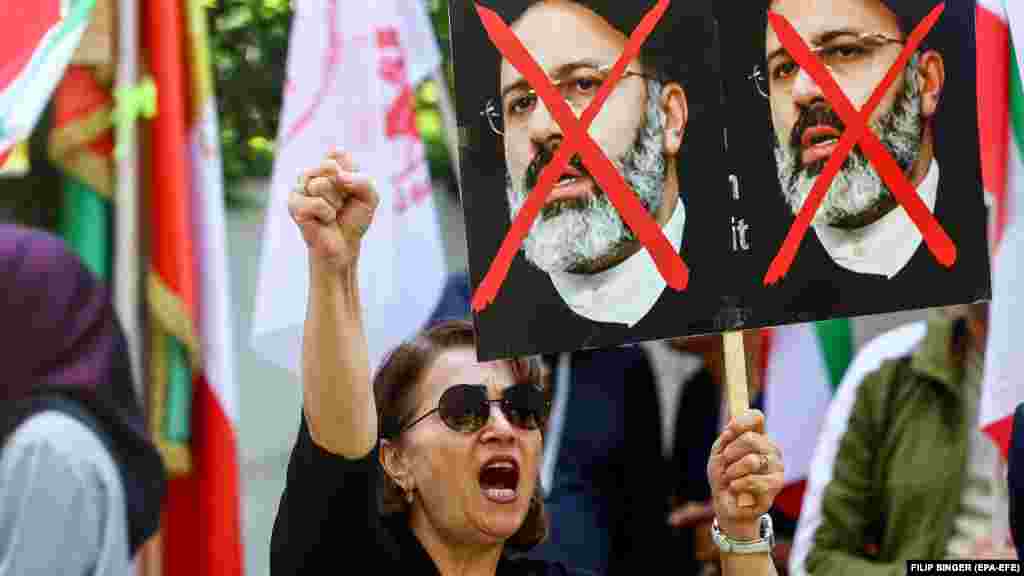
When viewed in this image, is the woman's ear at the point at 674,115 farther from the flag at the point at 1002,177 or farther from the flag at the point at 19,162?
the flag at the point at 19,162

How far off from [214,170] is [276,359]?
480 mm

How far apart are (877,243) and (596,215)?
0.51m

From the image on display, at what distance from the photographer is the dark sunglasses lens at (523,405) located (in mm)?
2793

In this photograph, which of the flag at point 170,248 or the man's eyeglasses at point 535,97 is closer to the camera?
the man's eyeglasses at point 535,97

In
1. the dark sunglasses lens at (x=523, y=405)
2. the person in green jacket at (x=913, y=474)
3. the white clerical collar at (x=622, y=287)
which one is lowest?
the person in green jacket at (x=913, y=474)

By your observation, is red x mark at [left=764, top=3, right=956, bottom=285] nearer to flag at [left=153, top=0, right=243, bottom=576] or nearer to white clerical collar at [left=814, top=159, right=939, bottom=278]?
white clerical collar at [left=814, top=159, right=939, bottom=278]

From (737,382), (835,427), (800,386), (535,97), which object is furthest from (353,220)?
(800,386)

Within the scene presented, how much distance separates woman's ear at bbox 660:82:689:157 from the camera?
280 centimetres

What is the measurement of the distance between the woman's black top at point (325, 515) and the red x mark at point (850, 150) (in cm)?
78

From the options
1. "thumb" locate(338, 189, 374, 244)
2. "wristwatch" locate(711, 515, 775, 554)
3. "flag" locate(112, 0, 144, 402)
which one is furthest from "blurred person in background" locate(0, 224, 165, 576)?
"wristwatch" locate(711, 515, 775, 554)

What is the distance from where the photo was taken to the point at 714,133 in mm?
2812

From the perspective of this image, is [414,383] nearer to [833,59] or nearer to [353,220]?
[353,220]

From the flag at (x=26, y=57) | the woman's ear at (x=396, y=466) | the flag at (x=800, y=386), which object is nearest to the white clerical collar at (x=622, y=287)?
the woman's ear at (x=396, y=466)

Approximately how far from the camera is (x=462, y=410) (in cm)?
277
